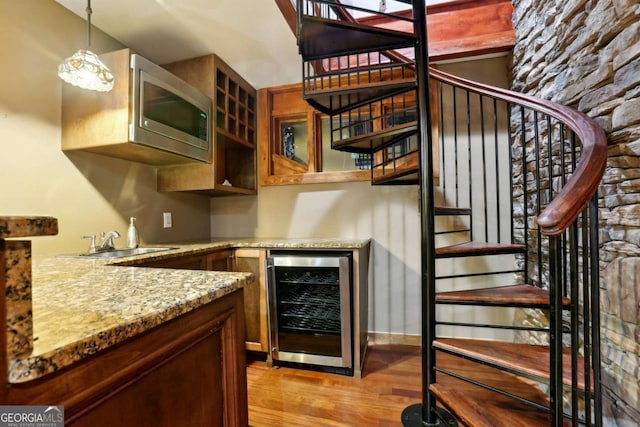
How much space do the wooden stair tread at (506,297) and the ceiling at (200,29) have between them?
79.8 inches

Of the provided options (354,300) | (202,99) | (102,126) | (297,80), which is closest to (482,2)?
(297,80)

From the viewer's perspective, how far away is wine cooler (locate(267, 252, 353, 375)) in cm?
200

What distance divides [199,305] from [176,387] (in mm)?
182

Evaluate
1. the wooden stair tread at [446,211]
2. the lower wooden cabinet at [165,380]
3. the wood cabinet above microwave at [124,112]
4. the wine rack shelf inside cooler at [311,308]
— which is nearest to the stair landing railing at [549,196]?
the wooden stair tread at [446,211]

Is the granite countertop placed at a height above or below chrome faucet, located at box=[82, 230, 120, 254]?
below

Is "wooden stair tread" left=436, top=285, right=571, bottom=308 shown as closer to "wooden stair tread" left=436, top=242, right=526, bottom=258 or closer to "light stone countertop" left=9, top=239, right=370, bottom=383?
"wooden stair tread" left=436, top=242, right=526, bottom=258

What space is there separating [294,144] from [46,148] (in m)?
1.95

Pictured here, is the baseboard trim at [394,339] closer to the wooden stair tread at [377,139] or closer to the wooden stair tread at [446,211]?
the wooden stair tread at [446,211]

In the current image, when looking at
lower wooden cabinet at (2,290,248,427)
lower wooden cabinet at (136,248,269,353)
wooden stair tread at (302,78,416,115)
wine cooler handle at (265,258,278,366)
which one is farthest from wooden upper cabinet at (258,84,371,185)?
lower wooden cabinet at (2,290,248,427)

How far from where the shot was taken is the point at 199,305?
70 cm

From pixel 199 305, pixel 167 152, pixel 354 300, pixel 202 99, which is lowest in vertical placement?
pixel 354 300

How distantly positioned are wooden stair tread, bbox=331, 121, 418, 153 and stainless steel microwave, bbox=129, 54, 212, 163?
40.6 inches

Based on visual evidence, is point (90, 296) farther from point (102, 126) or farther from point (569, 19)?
point (569, 19)

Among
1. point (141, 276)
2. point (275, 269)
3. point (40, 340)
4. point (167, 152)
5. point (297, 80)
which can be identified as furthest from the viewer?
point (297, 80)
